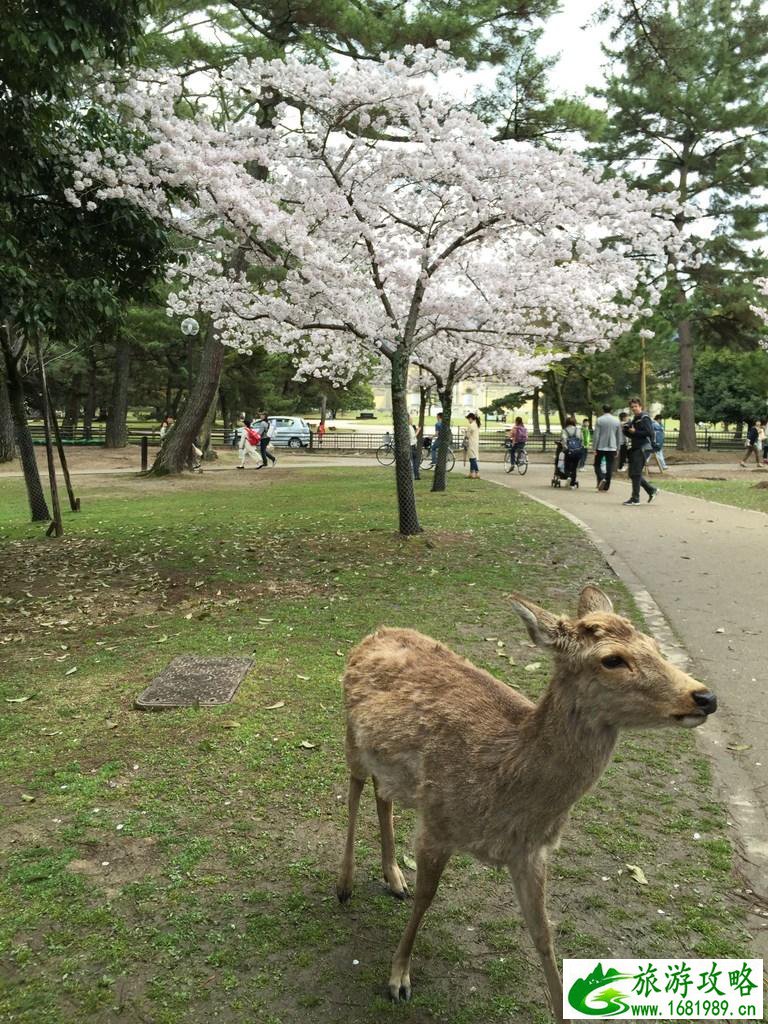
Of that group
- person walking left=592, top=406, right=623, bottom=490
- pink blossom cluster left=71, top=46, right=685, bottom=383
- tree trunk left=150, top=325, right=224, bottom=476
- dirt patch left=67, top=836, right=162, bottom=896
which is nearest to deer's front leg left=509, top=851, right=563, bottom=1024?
dirt patch left=67, top=836, right=162, bottom=896

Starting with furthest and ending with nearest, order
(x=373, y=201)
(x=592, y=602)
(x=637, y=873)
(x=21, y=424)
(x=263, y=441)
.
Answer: (x=263, y=441), (x=21, y=424), (x=373, y=201), (x=637, y=873), (x=592, y=602)

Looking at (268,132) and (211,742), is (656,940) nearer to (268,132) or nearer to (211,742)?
(211,742)

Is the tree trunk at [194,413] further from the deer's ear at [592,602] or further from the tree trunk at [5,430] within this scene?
the deer's ear at [592,602]

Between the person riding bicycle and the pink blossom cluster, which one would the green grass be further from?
the pink blossom cluster

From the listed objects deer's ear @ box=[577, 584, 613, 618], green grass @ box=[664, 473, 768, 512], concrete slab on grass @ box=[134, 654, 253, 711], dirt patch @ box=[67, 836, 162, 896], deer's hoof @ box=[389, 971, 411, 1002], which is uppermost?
deer's ear @ box=[577, 584, 613, 618]

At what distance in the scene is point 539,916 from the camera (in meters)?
2.36

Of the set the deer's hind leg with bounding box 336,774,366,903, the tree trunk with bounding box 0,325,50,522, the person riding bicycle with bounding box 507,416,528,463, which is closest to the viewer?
the deer's hind leg with bounding box 336,774,366,903

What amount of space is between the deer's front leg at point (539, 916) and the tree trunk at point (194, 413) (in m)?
22.3

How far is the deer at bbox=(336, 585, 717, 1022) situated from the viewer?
2244mm

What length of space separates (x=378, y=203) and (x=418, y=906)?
32.7 feet

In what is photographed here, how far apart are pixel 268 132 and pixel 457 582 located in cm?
697

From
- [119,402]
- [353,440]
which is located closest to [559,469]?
[119,402]

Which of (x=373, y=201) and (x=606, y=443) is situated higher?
(x=373, y=201)

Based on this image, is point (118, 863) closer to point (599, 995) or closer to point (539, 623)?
point (599, 995)
